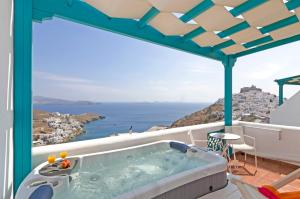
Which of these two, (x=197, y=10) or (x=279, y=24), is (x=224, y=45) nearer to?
(x=279, y=24)

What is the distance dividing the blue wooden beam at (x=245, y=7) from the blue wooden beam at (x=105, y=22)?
1.10 metres

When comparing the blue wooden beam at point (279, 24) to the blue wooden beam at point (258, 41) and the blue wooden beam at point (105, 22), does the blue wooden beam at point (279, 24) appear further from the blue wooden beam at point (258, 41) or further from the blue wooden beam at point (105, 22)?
the blue wooden beam at point (105, 22)

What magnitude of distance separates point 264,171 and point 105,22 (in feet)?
12.0

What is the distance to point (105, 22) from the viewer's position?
Result: 8.40 feet

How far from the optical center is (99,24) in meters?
2.51

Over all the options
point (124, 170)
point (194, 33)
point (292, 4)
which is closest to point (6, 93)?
point (124, 170)

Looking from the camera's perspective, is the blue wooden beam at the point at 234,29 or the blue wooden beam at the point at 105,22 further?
the blue wooden beam at the point at 234,29

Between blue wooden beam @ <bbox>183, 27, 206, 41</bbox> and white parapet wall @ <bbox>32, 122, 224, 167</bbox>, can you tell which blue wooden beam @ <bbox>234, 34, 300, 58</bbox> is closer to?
blue wooden beam @ <bbox>183, 27, 206, 41</bbox>

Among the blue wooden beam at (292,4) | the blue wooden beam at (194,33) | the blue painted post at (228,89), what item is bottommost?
the blue painted post at (228,89)

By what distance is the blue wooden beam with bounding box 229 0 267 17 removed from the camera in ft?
7.26

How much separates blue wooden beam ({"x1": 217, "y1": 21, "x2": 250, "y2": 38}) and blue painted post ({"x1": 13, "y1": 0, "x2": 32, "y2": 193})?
2.69 metres

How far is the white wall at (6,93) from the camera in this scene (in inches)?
58.7

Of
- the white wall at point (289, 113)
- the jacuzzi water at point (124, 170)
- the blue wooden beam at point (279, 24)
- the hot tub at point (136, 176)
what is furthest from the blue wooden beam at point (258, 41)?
the white wall at point (289, 113)

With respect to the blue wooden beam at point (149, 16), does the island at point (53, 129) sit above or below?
below
